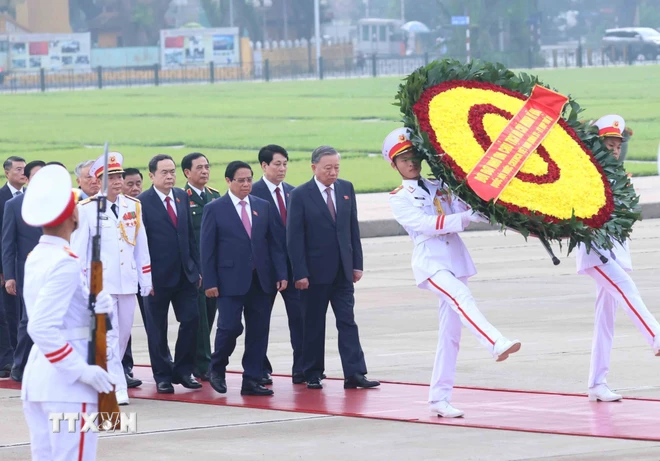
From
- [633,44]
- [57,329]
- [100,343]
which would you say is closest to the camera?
[57,329]

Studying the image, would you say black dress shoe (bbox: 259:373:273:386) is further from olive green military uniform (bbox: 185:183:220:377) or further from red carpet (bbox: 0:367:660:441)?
olive green military uniform (bbox: 185:183:220:377)

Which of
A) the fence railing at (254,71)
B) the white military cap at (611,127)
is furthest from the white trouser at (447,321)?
the fence railing at (254,71)

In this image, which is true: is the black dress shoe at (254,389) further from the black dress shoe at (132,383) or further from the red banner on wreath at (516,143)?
the red banner on wreath at (516,143)

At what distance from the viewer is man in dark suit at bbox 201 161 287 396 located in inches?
393

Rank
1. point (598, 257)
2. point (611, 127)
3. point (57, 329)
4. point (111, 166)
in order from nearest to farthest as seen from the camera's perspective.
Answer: point (57, 329) < point (598, 257) < point (611, 127) < point (111, 166)

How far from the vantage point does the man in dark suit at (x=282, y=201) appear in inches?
411

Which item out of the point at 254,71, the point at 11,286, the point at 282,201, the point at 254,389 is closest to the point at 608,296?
the point at 254,389

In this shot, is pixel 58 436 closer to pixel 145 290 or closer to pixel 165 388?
pixel 145 290

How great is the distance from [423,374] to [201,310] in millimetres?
1775

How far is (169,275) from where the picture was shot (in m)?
10.3

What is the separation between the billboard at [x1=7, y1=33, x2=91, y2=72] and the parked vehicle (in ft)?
104

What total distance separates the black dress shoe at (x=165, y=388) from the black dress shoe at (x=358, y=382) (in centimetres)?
126

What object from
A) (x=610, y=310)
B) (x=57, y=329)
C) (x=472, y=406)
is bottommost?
(x=472, y=406)

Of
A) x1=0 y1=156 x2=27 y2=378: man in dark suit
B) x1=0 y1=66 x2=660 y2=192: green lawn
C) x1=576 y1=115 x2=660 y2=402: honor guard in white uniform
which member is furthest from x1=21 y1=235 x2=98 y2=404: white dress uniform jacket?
x1=0 y1=66 x2=660 y2=192: green lawn
